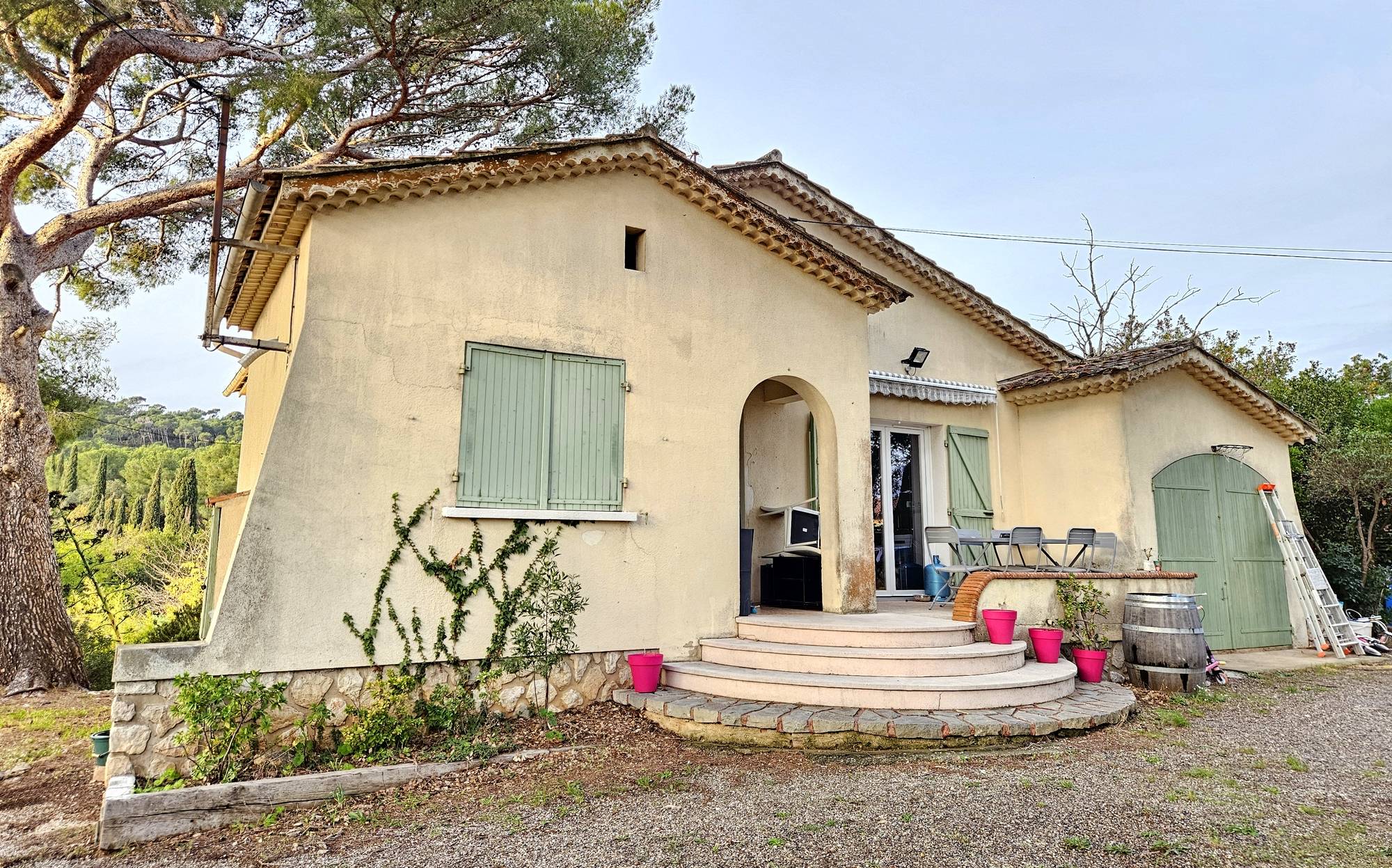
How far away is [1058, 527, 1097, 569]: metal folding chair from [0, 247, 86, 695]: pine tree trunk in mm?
15874

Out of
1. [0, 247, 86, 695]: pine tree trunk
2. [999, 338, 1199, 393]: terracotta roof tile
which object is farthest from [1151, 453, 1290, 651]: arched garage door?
[0, 247, 86, 695]: pine tree trunk

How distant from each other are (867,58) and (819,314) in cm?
853

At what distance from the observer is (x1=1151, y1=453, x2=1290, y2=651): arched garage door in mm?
13469

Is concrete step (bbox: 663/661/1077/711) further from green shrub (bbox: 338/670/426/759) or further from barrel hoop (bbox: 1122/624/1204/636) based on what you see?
green shrub (bbox: 338/670/426/759)

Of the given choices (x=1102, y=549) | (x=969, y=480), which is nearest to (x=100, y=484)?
(x=969, y=480)

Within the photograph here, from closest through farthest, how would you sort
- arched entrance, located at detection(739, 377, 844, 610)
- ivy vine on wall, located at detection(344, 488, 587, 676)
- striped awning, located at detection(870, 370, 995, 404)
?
ivy vine on wall, located at detection(344, 488, 587, 676)
arched entrance, located at detection(739, 377, 844, 610)
striped awning, located at detection(870, 370, 995, 404)

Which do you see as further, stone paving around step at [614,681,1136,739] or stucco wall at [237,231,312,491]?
stucco wall at [237,231,312,491]

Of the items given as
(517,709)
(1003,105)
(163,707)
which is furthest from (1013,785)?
(1003,105)

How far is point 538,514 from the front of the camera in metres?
8.37

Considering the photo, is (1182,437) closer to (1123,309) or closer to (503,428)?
(503,428)

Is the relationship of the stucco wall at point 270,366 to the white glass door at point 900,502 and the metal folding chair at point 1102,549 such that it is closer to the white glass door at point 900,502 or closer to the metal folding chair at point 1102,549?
the white glass door at point 900,502

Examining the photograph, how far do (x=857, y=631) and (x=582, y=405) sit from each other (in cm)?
410

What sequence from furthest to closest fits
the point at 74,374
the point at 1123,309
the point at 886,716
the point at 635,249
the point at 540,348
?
the point at 1123,309 → the point at 74,374 → the point at 635,249 → the point at 540,348 → the point at 886,716

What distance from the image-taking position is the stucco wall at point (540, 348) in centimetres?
720
